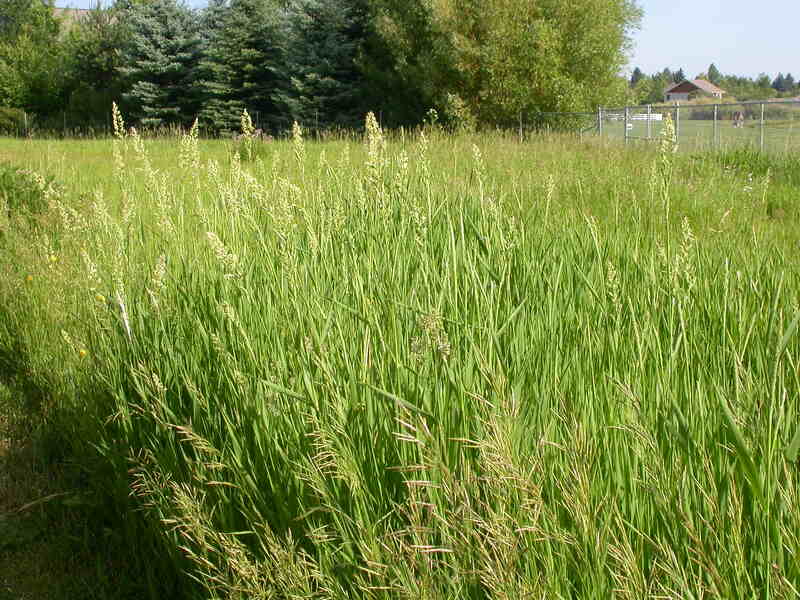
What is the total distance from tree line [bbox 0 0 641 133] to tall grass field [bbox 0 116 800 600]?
62.0ft

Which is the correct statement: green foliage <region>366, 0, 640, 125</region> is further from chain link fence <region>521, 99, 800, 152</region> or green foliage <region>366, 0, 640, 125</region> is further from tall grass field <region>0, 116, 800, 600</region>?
tall grass field <region>0, 116, 800, 600</region>

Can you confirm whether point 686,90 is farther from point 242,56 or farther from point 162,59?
point 162,59

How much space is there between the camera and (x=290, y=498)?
6.66ft

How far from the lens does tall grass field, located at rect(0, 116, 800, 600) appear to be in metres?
1.43

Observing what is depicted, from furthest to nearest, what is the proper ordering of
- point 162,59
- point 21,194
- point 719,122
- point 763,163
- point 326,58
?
point 162,59
point 326,58
point 719,122
point 763,163
point 21,194

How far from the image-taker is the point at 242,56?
28.7 m

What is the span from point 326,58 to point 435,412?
27.0 m

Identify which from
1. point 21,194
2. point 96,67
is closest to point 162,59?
point 96,67

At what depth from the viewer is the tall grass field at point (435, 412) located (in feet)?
4.71

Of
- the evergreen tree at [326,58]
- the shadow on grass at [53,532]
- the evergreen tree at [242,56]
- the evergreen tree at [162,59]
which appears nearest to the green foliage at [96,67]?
the evergreen tree at [162,59]

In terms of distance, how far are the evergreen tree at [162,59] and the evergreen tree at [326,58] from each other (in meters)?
4.52

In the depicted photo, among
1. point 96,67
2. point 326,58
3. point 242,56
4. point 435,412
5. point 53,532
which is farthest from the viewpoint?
point 96,67

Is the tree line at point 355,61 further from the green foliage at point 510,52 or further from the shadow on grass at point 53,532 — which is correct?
the shadow on grass at point 53,532

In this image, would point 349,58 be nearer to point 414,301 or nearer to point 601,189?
point 601,189
